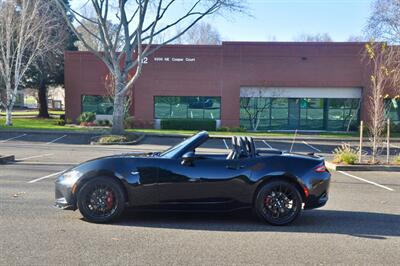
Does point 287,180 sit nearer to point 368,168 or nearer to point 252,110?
Answer: point 368,168

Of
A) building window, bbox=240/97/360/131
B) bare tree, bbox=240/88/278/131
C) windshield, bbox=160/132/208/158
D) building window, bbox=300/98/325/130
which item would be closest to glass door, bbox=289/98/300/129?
building window, bbox=240/97/360/131

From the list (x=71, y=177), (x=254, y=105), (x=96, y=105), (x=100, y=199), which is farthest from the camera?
(x=96, y=105)

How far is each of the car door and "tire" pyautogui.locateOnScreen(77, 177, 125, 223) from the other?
2.02 feet

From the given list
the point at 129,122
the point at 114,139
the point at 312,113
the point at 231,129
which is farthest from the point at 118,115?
the point at 312,113

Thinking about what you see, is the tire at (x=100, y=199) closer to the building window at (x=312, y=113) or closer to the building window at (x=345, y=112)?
the building window at (x=312, y=113)

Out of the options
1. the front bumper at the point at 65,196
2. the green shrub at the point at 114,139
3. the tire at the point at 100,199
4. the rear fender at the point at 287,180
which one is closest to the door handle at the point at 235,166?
the rear fender at the point at 287,180

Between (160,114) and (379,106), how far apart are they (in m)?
23.4

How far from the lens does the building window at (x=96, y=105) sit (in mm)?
37906

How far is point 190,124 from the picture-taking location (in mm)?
35438

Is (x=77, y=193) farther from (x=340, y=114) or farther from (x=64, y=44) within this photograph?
(x=64, y=44)

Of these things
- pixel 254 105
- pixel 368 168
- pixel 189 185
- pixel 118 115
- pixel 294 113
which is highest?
pixel 254 105

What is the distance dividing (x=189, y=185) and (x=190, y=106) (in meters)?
→ 30.3

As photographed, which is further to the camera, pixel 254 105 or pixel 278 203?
pixel 254 105

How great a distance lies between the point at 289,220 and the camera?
6.69m
